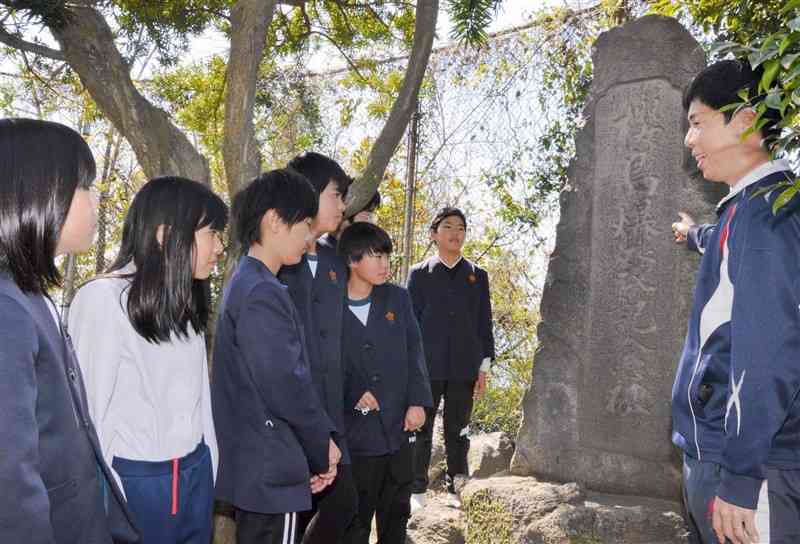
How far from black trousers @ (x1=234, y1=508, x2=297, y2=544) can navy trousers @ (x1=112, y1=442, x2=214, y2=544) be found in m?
0.26

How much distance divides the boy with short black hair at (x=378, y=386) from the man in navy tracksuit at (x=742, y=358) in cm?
151

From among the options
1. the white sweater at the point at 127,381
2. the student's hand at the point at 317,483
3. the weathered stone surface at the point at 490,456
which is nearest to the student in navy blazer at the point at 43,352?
the white sweater at the point at 127,381

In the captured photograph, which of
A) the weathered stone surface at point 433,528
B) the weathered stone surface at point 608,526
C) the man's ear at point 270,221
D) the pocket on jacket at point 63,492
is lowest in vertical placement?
the weathered stone surface at point 433,528

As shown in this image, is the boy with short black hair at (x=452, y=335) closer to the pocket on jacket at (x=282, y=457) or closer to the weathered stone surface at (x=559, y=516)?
the weathered stone surface at (x=559, y=516)

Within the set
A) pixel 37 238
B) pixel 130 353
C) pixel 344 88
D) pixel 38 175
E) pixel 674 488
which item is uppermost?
pixel 344 88

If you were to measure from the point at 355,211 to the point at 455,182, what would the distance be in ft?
12.1

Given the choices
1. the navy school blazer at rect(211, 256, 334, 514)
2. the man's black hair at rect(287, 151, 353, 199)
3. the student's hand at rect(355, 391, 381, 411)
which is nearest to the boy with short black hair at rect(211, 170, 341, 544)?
the navy school blazer at rect(211, 256, 334, 514)

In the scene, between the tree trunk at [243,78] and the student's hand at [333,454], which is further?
the tree trunk at [243,78]

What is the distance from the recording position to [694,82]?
2.13 m

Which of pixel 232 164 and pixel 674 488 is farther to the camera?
pixel 674 488

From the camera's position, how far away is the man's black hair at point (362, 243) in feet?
11.1

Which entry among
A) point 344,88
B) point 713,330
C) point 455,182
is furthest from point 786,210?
point 344,88

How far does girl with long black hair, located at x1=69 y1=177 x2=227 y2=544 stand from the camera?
2.08m

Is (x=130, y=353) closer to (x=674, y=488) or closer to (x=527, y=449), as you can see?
(x=527, y=449)
